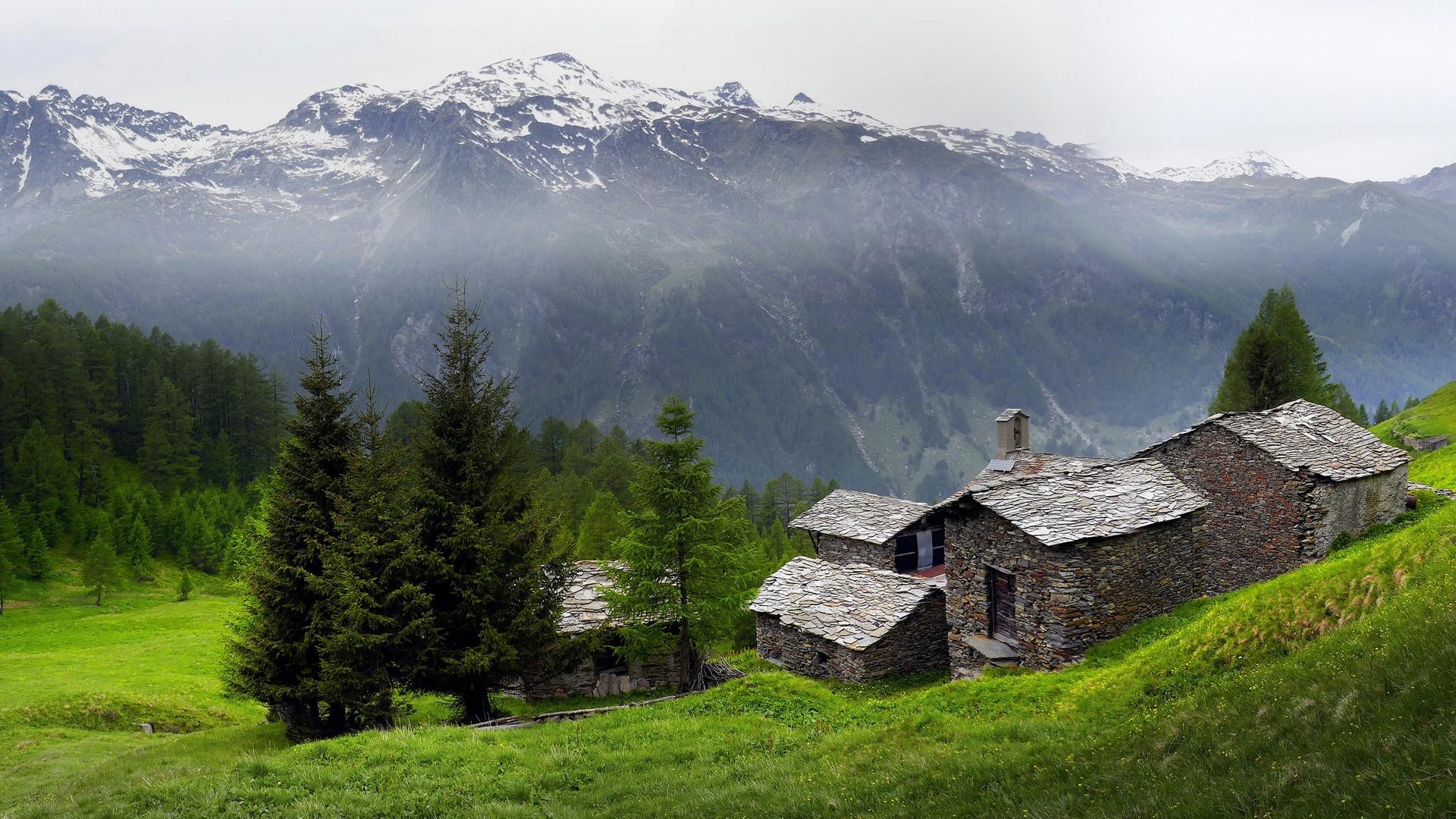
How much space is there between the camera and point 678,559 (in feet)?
110

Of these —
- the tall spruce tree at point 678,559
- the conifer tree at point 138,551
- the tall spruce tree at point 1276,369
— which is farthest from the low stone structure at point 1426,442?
the conifer tree at point 138,551

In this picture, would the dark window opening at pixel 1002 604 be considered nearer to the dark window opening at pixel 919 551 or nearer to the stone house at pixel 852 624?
the stone house at pixel 852 624

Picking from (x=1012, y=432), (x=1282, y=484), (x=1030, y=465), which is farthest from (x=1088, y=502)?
(x=1012, y=432)

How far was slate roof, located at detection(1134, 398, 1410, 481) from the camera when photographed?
94.8ft

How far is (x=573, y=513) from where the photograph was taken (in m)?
86.4

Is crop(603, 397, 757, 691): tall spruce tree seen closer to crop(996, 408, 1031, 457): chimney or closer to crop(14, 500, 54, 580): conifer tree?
crop(996, 408, 1031, 457): chimney

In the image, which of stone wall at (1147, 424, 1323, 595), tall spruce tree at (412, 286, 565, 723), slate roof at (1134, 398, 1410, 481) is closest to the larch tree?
tall spruce tree at (412, 286, 565, 723)

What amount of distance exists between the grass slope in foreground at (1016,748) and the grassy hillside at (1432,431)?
2881 cm

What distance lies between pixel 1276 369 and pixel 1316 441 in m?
45.8

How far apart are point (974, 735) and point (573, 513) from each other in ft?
241

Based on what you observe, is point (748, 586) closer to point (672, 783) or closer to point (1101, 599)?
point (1101, 599)

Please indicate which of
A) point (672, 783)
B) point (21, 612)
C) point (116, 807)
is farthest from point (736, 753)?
point (21, 612)

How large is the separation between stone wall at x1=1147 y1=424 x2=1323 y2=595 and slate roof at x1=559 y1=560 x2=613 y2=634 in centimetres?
2500

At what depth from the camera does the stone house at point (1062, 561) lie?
967 inches
